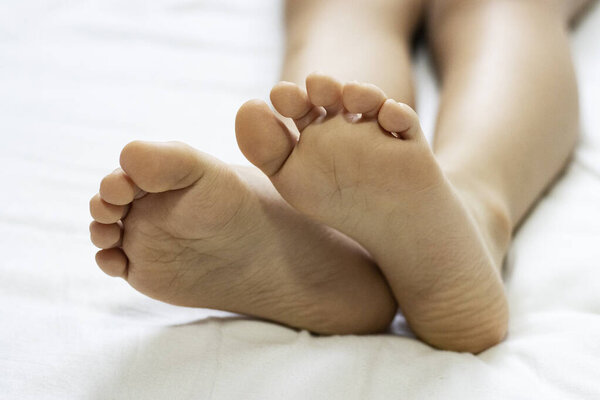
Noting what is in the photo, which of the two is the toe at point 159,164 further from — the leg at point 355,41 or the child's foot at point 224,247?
the leg at point 355,41

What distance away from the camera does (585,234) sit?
776mm

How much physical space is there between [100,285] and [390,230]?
29cm

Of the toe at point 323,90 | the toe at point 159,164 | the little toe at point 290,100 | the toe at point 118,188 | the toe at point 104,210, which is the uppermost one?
the toe at point 323,90

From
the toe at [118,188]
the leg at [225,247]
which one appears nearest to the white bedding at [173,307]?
the leg at [225,247]

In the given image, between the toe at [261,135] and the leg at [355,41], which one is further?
the leg at [355,41]

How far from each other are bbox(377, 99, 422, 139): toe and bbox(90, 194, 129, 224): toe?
226 millimetres

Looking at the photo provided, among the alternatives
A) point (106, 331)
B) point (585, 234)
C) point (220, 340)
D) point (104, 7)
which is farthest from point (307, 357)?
point (104, 7)

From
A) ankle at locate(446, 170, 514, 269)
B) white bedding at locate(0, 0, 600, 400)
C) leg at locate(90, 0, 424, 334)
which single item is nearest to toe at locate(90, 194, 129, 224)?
leg at locate(90, 0, 424, 334)

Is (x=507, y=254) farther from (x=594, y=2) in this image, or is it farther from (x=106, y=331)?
(x=594, y=2)

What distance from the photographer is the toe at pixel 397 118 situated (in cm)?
57

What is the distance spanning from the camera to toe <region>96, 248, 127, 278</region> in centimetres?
63

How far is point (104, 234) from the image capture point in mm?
611

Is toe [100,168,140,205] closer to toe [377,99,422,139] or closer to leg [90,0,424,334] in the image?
leg [90,0,424,334]

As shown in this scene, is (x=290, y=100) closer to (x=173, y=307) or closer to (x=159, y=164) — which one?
(x=159, y=164)
